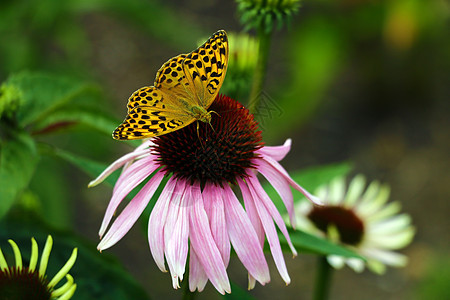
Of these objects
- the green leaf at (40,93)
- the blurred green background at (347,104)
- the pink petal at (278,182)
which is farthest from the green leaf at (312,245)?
the blurred green background at (347,104)

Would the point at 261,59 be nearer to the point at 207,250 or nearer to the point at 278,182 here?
the point at 278,182

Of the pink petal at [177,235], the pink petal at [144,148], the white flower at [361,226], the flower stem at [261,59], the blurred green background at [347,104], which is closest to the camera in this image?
the pink petal at [177,235]

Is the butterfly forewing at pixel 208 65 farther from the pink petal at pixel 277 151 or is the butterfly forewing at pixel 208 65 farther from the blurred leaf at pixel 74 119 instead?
the blurred leaf at pixel 74 119

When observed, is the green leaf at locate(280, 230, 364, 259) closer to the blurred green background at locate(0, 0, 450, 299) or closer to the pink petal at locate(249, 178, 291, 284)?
the pink petal at locate(249, 178, 291, 284)

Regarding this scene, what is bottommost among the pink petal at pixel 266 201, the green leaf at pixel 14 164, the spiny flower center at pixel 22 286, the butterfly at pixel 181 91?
the spiny flower center at pixel 22 286

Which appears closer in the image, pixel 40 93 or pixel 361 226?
pixel 40 93

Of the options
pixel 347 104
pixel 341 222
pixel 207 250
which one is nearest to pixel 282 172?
pixel 207 250

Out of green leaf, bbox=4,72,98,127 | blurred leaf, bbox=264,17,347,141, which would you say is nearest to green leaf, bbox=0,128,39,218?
green leaf, bbox=4,72,98,127

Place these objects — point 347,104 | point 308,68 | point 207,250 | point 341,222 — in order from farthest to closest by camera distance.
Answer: point 347,104
point 308,68
point 341,222
point 207,250
